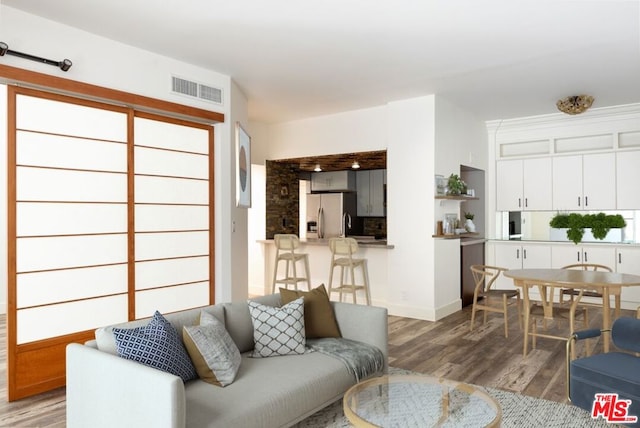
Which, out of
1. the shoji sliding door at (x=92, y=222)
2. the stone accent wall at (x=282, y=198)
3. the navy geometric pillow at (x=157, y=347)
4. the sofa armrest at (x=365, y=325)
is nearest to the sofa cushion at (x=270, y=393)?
the navy geometric pillow at (x=157, y=347)

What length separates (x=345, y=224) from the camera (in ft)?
28.6

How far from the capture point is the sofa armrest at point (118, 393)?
74.2 inches

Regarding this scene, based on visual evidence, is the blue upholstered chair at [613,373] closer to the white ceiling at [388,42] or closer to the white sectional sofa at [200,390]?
the white sectional sofa at [200,390]

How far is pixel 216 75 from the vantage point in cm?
466

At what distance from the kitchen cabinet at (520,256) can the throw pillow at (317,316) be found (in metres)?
4.82

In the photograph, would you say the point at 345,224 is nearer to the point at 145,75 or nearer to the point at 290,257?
the point at 290,257

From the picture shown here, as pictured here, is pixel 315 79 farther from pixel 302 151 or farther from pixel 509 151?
pixel 509 151

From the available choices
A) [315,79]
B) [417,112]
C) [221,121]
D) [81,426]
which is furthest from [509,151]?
[81,426]

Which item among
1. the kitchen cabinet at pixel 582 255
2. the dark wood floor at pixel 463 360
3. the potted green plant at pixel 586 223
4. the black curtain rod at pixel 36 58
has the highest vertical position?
the black curtain rod at pixel 36 58

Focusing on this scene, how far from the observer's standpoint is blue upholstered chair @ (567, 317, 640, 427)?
8.36ft

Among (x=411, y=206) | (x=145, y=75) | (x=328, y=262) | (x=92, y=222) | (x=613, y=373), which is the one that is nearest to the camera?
(x=613, y=373)

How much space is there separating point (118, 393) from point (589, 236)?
685 centimetres

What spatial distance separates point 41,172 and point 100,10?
128cm

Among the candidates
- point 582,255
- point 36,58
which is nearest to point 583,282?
point 582,255
